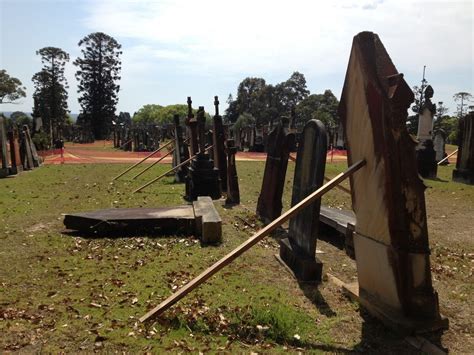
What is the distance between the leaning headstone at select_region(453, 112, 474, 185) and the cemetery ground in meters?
7.55

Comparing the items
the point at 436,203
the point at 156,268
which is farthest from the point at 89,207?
the point at 436,203

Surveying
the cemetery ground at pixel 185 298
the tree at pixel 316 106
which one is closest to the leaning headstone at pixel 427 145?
the cemetery ground at pixel 185 298

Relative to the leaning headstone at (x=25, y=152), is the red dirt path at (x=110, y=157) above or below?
below

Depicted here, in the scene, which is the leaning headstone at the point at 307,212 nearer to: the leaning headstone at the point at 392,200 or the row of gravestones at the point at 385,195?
the row of gravestones at the point at 385,195

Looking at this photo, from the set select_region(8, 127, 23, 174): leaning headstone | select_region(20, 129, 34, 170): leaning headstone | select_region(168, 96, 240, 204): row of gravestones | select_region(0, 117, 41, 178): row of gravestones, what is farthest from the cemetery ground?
select_region(20, 129, 34, 170): leaning headstone

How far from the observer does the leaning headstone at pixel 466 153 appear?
51.0ft

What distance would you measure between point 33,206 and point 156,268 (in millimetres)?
5862

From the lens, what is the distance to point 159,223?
7.52 metres

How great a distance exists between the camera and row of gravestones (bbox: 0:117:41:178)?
54.9 ft

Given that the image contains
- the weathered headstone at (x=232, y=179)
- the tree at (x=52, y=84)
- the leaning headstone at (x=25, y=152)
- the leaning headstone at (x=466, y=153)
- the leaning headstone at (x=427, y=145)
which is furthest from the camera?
the tree at (x=52, y=84)

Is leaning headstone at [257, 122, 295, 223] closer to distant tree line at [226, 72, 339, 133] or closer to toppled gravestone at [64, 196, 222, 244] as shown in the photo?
toppled gravestone at [64, 196, 222, 244]

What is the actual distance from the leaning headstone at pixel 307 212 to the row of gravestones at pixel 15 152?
14.1m

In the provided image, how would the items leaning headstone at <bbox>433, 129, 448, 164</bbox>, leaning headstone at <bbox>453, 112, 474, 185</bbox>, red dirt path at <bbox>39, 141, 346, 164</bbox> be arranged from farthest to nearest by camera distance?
red dirt path at <bbox>39, 141, 346, 164</bbox> < leaning headstone at <bbox>433, 129, 448, 164</bbox> < leaning headstone at <bbox>453, 112, 474, 185</bbox>

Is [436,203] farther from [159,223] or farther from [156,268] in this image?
[156,268]
